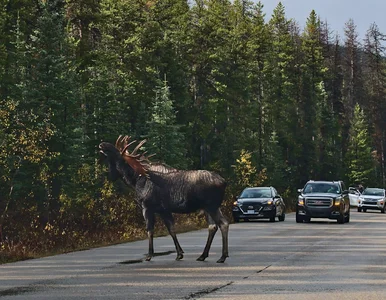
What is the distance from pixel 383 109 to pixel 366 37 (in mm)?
12469

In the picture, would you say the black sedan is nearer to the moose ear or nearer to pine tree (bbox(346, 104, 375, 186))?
the moose ear

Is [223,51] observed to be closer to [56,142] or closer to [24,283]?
[56,142]

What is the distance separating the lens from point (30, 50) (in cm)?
3562

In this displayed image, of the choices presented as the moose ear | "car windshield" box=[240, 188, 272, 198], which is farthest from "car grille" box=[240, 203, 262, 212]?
the moose ear

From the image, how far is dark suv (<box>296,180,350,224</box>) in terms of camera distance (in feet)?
119

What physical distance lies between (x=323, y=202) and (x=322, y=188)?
64.7 inches

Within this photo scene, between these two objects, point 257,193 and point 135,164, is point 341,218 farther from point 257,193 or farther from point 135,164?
point 135,164

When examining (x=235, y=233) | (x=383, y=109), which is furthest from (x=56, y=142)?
(x=383, y=109)

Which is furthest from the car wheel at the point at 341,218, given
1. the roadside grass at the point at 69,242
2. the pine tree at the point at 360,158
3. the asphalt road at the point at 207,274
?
the pine tree at the point at 360,158

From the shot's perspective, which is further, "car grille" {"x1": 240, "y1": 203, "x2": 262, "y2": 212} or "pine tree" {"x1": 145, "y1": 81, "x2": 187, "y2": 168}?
"pine tree" {"x1": 145, "y1": 81, "x2": 187, "y2": 168}

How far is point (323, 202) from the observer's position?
1426 inches

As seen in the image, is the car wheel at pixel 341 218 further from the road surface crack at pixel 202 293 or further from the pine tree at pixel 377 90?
the pine tree at pixel 377 90

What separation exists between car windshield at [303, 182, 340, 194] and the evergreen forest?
5589 mm

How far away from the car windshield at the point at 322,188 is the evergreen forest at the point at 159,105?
5589 mm
